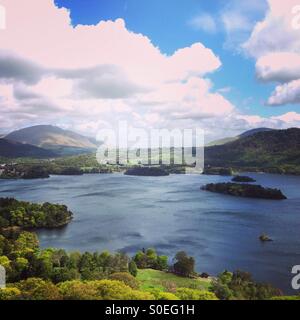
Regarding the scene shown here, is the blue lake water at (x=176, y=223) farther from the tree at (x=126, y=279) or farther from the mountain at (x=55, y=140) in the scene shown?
the mountain at (x=55, y=140)

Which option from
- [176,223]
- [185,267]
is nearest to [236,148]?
[176,223]

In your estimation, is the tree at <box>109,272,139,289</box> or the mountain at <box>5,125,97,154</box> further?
the mountain at <box>5,125,97,154</box>

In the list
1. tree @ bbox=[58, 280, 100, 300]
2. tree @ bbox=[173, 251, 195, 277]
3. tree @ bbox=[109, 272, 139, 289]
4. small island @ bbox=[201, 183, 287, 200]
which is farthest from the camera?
small island @ bbox=[201, 183, 287, 200]

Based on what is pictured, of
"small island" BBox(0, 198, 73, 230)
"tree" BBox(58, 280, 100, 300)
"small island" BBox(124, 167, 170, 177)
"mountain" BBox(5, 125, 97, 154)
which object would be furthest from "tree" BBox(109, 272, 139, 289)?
"mountain" BBox(5, 125, 97, 154)

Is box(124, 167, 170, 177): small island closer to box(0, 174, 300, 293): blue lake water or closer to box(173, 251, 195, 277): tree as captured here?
box(0, 174, 300, 293): blue lake water

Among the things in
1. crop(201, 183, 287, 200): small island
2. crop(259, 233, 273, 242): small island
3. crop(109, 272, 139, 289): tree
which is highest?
crop(201, 183, 287, 200): small island

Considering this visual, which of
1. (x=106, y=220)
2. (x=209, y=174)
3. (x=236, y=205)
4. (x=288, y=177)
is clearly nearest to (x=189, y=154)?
(x=209, y=174)

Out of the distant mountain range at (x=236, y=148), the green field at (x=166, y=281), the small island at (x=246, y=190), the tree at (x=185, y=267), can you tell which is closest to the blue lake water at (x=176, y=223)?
the small island at (x=246, y=190)
